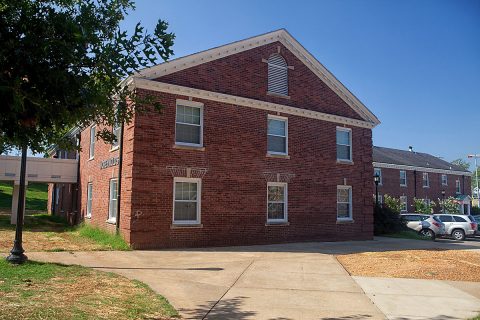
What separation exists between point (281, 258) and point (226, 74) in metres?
7.96

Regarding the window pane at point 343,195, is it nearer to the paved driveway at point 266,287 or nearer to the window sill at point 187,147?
the paved driveway at point 266,287

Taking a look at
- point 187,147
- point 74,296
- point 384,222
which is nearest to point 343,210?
point 384,222

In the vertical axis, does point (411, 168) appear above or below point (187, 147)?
above

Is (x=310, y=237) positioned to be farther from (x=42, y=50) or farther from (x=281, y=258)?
(x=42, y=50)

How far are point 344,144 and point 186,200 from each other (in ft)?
31.1

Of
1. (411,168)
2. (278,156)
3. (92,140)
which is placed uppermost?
(411,168)

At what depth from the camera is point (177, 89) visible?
51.9 ft

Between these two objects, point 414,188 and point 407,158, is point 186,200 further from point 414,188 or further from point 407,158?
point 407,158

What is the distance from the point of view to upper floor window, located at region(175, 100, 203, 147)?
52.5ft

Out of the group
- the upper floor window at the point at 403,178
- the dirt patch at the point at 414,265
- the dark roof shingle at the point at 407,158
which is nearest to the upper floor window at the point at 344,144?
the dirt patch at the point at 414,265

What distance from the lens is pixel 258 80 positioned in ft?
60.3

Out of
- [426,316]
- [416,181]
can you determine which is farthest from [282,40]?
[416,181]

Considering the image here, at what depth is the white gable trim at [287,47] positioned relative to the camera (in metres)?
15.7

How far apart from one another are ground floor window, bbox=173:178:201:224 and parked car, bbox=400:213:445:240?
15925mm
